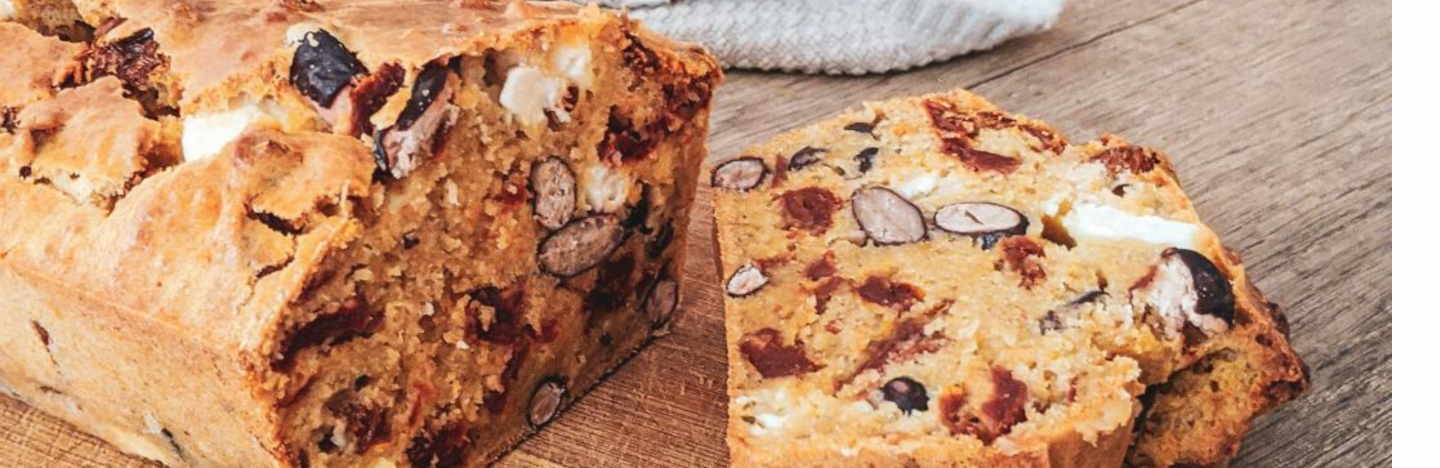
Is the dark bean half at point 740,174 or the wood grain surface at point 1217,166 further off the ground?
the dark bean half at point 740,174

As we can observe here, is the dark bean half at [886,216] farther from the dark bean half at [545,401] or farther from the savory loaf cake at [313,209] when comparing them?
the dark bean half at [545,401]

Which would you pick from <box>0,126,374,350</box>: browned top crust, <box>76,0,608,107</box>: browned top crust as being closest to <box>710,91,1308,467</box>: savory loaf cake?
<box>76,0,608,107</box>: browned top crust

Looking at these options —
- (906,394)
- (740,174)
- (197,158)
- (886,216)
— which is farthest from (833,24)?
(197,158)

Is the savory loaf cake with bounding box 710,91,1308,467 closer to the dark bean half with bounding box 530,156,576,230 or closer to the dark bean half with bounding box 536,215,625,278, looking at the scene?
the dark bean half with bounding box 536,215,625,278

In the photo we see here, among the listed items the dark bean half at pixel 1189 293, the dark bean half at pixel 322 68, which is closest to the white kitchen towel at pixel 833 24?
the dark bean half at pixel 1189 293

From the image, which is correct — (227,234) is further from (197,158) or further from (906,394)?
(906,394)

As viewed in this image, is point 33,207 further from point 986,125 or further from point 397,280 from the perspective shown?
point 986,125

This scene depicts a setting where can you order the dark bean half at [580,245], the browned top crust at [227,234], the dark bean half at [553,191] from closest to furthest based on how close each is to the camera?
the browned top crust at [227,234], the dark bean half at [553,191], the dark bean half at [580,245]
